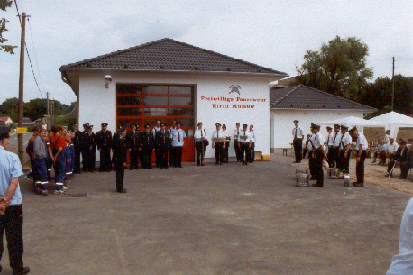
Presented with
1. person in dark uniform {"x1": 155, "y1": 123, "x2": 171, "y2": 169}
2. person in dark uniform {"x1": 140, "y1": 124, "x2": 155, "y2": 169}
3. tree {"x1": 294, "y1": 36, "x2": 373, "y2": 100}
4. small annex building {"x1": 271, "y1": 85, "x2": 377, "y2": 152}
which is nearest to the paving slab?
person in dark uniform {"x1": 140, "y1": 124, "x2": 155, "y2": 169}

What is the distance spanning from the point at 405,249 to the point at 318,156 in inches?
351

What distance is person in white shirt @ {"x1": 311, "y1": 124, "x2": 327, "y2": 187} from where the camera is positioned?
11.0 meters

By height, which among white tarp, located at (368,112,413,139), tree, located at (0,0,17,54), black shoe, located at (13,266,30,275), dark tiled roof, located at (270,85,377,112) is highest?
tree, located at (0,0,17,54)

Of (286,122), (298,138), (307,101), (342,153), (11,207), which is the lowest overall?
(11,207)

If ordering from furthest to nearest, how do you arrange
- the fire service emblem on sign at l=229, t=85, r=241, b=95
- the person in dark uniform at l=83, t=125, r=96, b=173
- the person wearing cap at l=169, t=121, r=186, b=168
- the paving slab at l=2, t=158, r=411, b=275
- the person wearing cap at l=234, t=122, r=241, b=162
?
the fire service emblem on sign at l=229, t=85, r=241, b=95 < the person wearing cap at l=234, t=122, r=241, b=162 < the person wearing cap at l=169, t=121, r=186, b=168 < the person in dark uniform at l=83, t=125, r=96, b=173 < the paving slab at l=2, t=158, r=411, b=275

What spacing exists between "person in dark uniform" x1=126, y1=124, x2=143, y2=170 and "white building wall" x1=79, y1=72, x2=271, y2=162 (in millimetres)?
1622

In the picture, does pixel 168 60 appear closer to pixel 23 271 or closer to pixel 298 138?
pixel 298 138

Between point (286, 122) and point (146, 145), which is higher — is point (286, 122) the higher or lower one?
the higher one

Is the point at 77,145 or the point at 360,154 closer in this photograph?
the point at 360,154

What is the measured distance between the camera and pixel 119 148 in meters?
10.4

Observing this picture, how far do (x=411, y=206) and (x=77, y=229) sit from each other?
5.49 metres

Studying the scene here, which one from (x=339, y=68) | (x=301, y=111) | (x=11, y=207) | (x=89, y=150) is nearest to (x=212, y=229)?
(x=11, y=207)

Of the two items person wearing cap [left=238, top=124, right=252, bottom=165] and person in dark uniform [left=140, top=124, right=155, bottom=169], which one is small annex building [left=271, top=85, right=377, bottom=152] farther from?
person in dark uniform [left=140, top=124, right=155, bottom=169]

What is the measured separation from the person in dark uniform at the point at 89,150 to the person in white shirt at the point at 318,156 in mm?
8152
